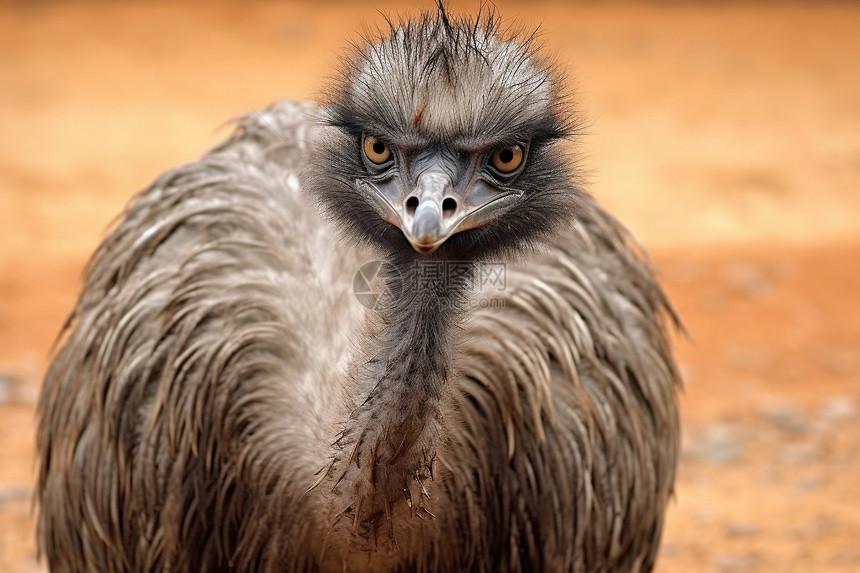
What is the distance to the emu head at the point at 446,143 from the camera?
2865 mm

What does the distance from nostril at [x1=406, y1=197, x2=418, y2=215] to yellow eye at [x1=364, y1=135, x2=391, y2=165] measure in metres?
0.22

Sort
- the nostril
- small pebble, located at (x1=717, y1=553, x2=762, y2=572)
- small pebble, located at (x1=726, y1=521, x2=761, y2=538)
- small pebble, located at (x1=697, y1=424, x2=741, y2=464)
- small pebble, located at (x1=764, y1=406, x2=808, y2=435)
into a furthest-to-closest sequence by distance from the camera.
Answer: small pebble, located at (x1=764, y1=406, x2=808, y2=435), small pebble, located at (x1=697, y1=424, x2=741, y2=464), small pebble, located at (x1=726, y1=521, x2=761, y2=538), small pebble, located at (x1=717, y1=553, x2=762, y2=572), the nostril

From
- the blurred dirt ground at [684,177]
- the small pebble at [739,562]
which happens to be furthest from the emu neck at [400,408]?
the small pebble at [739,562]

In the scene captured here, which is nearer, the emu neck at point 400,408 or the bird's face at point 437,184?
the bird's face at point 437,184

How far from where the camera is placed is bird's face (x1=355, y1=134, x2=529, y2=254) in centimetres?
273

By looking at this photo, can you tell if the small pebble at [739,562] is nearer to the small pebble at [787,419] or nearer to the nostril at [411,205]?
the small pebble at [787,419]

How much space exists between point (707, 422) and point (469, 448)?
3451 mm

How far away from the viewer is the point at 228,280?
362cm

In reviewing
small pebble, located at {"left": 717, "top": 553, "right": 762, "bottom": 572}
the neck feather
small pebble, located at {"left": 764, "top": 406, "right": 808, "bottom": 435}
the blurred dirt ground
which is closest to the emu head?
the neck feather

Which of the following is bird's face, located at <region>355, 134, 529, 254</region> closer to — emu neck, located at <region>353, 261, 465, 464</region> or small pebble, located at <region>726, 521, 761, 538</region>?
emu neck, located at <region>353, 261, 465, 464</region>

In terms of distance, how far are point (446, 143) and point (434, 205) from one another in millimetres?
211

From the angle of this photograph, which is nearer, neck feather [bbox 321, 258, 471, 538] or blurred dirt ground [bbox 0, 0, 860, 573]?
neck feather [bbox 321, 258, 471, 538]

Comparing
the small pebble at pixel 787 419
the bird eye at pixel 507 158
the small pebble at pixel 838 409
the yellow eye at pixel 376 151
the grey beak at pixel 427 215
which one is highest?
the small pebble at pixel 838 409

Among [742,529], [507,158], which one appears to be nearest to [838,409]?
[742,529]
